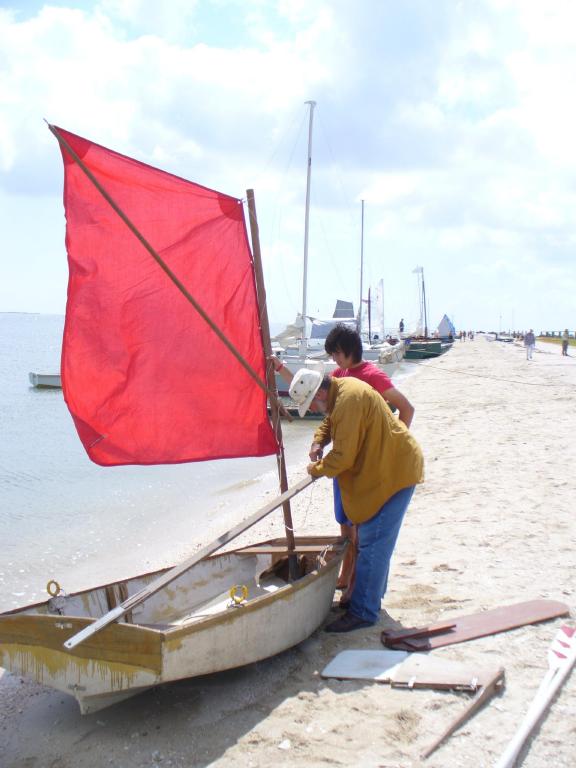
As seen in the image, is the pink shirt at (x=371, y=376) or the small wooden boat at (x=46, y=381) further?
the small wooden boat at (x=46, y=381)

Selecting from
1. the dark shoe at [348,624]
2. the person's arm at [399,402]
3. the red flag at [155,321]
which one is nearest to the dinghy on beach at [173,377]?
the red flag at [155,321]

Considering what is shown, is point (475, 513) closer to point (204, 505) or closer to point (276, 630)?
point (276, 630)

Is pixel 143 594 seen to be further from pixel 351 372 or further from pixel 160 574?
pixel 351 372

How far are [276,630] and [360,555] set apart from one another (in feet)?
2.77

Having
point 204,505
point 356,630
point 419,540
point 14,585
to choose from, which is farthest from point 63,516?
point 356,630

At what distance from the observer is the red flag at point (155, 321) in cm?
462

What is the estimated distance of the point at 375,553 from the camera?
4.82 metres

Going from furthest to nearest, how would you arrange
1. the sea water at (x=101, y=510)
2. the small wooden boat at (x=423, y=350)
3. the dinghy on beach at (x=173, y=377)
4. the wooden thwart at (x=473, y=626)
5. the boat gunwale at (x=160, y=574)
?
the small wooden boat at (x=423, y=350), the sea water at (x=101, y=510), the wooden thwart at (x=473, y=626), the dinghy on beach at (x=173, y=377), the boat gunwale at (x=160, y=574)

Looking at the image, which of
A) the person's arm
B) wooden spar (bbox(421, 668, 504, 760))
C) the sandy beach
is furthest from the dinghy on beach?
wooden spar (bbox(421, 668, 504, 760))

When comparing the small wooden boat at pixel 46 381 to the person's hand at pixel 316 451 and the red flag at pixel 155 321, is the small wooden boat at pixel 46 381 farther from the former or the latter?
the person's hand at pixel 316 451

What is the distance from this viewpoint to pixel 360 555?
4914 mm

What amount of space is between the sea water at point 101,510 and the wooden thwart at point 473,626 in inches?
176

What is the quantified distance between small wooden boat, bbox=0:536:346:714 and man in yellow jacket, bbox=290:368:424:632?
0.91 feet

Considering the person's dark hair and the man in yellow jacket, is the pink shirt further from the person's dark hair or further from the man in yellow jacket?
the man in yellow jacket
